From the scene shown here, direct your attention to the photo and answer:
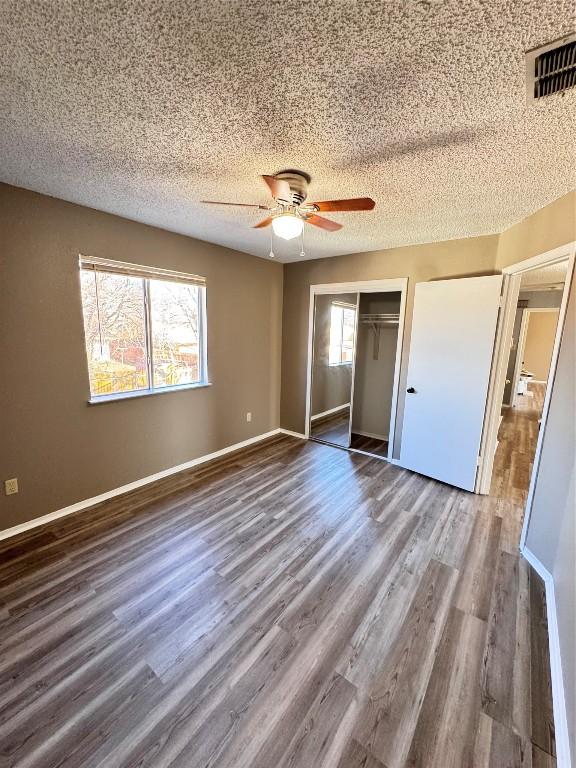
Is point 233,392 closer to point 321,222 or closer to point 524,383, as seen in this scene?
point 321,222

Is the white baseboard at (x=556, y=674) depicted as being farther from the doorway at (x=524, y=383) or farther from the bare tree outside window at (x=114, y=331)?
the bare tree outside window at (x=114, y=331)

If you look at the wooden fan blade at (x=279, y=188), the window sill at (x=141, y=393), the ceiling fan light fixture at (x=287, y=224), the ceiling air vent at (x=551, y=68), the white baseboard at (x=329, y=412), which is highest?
the ceiling air vent at (x=551, y=68)

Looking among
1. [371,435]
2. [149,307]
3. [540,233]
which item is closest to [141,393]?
[149,307]

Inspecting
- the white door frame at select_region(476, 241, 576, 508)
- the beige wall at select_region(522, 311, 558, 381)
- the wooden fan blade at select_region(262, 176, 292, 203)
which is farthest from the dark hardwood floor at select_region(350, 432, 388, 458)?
the beige wall at select_region(522, 311, 558, 381)

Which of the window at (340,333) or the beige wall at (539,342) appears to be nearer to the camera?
the window at (340,333)

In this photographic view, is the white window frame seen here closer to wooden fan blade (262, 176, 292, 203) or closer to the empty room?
the empty room

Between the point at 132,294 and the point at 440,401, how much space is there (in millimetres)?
3274

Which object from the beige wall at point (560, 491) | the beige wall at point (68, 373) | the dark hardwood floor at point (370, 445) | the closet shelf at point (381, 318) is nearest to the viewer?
the beige wall at point (560, 491)

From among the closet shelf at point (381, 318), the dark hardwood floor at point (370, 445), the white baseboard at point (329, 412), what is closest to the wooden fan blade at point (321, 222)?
the closet shelf at point (381, 318)

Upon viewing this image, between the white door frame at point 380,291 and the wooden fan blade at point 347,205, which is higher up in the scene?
the wooden fan blade at point 347,205

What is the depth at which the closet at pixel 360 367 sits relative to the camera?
14.2ft

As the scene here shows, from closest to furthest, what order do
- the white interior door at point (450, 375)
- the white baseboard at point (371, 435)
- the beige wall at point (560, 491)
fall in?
1. the beige wall at point (560, 491)
2. the white interior door at point (450, 375)
3. the white baseboard at point (371, 435)

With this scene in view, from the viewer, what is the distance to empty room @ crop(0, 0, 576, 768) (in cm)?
114

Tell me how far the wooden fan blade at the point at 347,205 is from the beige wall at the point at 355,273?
2.00 m
